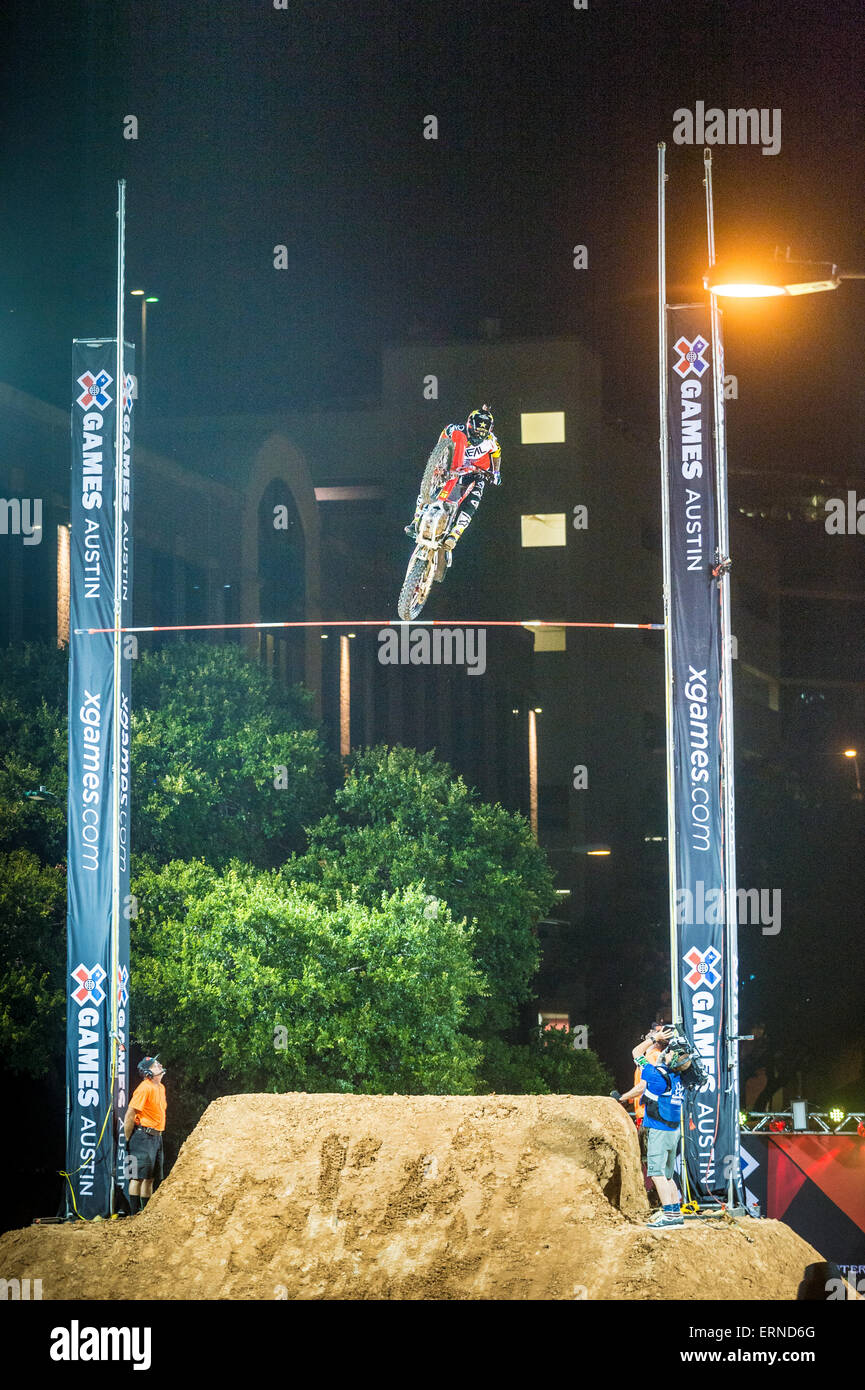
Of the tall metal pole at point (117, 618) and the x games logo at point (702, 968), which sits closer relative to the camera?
the x games logo at point (702, 968)

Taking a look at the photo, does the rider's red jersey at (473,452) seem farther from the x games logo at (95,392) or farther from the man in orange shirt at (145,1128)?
the man in orange shirt at (145,1128)

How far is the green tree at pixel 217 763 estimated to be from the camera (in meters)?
26.0

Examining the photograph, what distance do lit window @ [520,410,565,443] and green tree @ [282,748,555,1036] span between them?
20.2m

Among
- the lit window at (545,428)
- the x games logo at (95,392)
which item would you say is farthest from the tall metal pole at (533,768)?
the x games logo at (95,392)

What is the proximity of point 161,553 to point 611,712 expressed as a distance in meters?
14.6

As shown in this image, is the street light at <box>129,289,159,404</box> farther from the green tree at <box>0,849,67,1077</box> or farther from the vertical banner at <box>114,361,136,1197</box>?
the vertical banner at <box>114,361,136,1197</box>

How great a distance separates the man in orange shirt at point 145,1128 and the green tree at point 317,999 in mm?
4952

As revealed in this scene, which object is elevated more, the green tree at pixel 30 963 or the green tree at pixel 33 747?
the green tree at pixel 33 747

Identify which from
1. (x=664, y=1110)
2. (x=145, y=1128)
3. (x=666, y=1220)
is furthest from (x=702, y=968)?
(x=145, y=1128)

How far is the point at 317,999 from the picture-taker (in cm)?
1831

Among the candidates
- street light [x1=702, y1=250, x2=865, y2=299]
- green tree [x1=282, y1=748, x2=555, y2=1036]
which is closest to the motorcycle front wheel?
street light [x1=702, y1=250, x2=865, y2=299]

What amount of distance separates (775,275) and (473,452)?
14.8ft

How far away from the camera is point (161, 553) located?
4012 cm

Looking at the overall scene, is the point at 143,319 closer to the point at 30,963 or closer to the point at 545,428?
the point at 545,428
